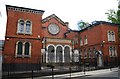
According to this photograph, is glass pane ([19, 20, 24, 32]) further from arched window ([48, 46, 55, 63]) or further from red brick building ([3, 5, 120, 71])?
arched window ([48, 46, 55, 63])

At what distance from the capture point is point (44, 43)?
29.1 m

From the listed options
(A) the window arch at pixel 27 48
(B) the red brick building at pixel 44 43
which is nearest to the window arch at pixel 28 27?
(B) the red brick building at pixel 44 43

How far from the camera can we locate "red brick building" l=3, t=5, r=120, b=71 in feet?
74.5

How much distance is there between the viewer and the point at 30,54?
23.5 metres

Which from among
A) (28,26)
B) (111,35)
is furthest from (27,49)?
(111,35)

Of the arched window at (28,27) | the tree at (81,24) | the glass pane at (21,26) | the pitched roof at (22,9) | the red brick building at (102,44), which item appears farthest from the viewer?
the tree at (81,24)

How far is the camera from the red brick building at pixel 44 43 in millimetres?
22703

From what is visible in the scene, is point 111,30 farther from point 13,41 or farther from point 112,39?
point 13,41

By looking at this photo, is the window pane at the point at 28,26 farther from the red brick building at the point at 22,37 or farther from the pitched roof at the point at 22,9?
the pitched roof at the point at 22,9

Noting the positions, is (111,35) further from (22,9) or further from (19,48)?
(19,48)

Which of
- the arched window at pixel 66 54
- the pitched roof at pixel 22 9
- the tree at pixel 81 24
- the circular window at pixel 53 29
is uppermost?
the tree at pixel 81 24

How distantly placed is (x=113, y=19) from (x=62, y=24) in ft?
42.4

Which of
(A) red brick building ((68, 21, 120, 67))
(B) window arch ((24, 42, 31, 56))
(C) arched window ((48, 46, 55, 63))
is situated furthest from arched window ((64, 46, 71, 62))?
(B) window arch ((24, 42, 31, 56))

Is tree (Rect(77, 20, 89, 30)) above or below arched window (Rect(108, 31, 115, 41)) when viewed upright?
above
